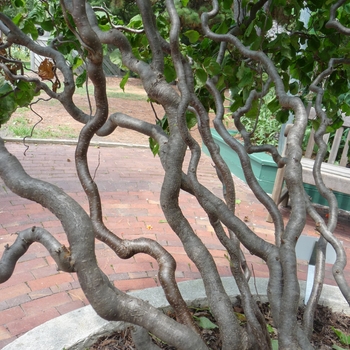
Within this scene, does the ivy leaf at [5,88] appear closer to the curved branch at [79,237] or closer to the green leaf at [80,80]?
the green leaf at [80,80]

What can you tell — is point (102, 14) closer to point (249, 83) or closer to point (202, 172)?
point (249, 83)

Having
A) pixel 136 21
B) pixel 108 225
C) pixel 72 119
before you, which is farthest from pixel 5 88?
pixel 72 119

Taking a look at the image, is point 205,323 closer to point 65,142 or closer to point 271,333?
point 271,333

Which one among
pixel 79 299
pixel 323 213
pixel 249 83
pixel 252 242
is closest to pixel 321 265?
pixel 252 242

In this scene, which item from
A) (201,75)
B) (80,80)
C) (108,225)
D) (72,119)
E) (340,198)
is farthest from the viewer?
(72,119)

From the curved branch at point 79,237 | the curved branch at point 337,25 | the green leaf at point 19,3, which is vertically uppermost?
the curved branch at point 337,25

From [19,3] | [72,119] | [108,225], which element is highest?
[19,3]

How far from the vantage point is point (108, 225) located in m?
3.46

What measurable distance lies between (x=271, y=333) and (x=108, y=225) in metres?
1.96

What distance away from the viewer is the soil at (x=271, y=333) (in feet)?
5.70

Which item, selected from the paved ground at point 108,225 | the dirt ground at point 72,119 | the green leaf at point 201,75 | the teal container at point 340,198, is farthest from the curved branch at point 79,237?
the dirt ground at point 72,119

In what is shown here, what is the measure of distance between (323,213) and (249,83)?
313cm

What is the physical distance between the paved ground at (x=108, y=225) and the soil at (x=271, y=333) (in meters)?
0.61

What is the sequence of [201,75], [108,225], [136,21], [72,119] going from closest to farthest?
[201,75], [136,21], [108,225], [72,119]
